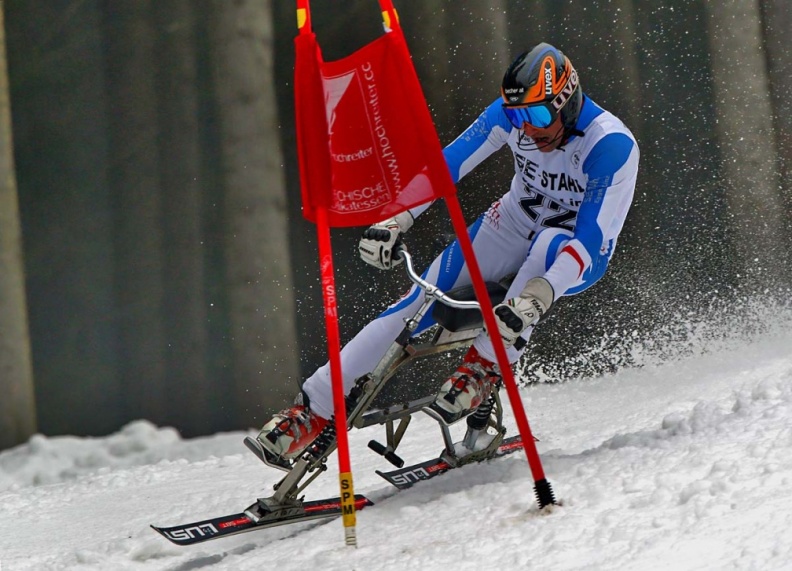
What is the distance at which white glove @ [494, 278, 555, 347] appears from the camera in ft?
9.65

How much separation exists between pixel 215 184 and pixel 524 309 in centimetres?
227

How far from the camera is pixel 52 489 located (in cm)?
439

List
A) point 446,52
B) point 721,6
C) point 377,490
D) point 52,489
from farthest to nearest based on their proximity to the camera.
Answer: point 721,6, point 446,52, point 52,489, point 377,490

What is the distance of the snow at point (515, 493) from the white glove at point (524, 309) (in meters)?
0.50

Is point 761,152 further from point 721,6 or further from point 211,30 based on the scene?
point 211,30

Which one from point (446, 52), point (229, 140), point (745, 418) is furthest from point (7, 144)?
point (745, 418)

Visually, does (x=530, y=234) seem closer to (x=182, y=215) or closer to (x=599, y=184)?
(x=599, y=184)

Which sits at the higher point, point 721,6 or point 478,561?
point 721,6

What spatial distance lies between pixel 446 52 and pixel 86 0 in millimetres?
1922

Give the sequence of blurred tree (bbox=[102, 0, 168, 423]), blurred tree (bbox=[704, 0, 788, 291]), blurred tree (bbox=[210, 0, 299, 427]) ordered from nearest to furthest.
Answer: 1. blurred tree (bbox=[102, 0, 168, 423])
2. blurred tree (bbox=[210, 0, 299, 427])
3. blurred tree (bbox=[704, 0, 788, 291])

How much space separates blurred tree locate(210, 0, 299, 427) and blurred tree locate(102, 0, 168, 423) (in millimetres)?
351

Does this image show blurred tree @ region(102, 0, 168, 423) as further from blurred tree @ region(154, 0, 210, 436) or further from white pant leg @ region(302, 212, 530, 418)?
white pant leg @ region(302, 212, 530, 418)

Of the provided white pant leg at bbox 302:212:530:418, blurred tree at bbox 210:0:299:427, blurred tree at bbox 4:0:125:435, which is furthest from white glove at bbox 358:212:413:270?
blurred tree at bbox 4:0:125:435

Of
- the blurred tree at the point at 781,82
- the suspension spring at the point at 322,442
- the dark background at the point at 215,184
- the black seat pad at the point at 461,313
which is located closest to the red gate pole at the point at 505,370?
the black seat pad at the point at 461,313
